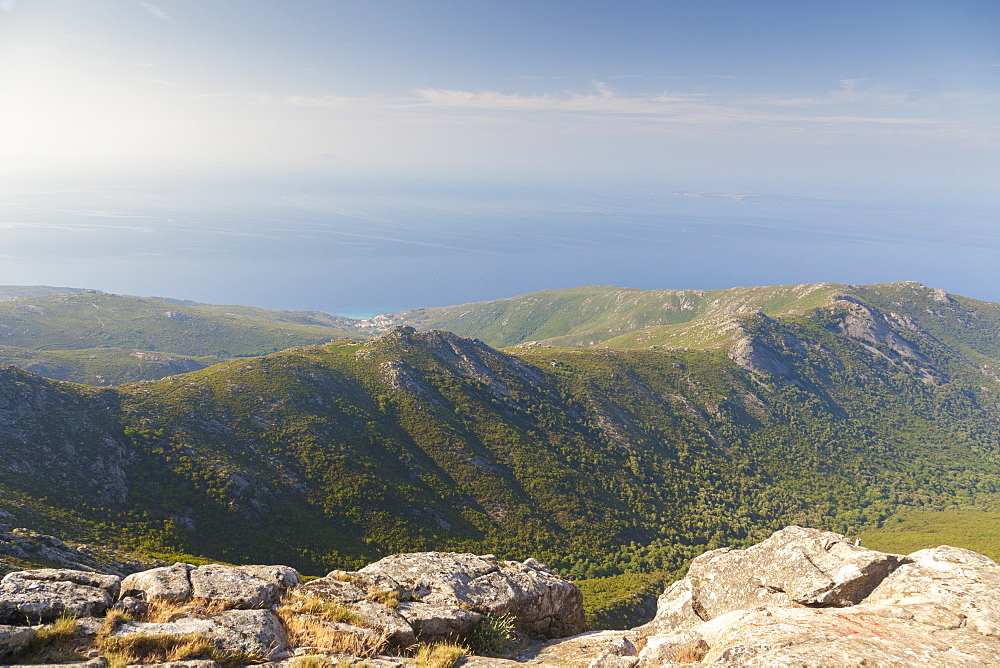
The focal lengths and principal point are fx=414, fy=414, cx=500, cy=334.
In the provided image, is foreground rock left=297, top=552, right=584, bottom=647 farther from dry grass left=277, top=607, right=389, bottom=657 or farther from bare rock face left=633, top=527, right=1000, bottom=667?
bare rock face left=633, top=527, right=1000, bottom=667

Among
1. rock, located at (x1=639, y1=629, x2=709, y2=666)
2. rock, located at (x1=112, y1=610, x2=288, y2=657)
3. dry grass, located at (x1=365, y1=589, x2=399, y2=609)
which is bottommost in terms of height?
dry grass, located at (x1=365, y1=589, x2=399, y2=609)

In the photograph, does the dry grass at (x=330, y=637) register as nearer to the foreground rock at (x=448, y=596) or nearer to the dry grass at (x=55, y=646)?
the foreground rock at (x=448, y=596)

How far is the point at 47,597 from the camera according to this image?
10742mm

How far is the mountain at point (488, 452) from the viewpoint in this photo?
58.0 m

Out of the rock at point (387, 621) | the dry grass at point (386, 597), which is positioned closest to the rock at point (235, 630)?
the rock at point (387, 621)

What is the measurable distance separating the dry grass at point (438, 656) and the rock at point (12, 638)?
879 centimetres

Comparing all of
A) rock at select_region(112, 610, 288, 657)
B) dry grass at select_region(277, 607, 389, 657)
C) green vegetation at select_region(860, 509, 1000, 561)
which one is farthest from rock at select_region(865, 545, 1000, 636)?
green vegetation at select_region(860, 509, 1000, 561)

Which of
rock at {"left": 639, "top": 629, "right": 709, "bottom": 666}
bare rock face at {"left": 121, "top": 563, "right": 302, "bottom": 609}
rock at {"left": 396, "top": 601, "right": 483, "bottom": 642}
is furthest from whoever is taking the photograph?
rock at {"left": 396, "top": 601, "right": 483, "bottom": 642}

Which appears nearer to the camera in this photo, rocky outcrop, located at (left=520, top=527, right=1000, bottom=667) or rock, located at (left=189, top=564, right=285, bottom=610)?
Result: rocky outcrop, located at (left=520, top=527, right=1000, bottom=667)

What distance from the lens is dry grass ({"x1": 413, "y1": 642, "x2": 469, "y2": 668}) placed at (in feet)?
37.1

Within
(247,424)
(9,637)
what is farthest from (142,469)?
(9,637)

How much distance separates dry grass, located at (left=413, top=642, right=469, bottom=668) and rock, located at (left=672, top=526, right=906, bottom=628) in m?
11.9

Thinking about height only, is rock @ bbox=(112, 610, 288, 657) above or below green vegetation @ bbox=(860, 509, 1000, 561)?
above

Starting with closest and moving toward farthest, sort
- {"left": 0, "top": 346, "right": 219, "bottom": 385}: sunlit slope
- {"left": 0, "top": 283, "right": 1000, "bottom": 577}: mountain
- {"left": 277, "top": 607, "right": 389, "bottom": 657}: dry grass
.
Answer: {"left": 277, "top": 607, "right": 389, "bottom": 657}: dry grass < {"left": 0, "top": 283, "right": 1000, "bottom": 577}: mountain < {"left": 0, "top": 346, "right": 219, "bottom": 385}: sunlit slope
